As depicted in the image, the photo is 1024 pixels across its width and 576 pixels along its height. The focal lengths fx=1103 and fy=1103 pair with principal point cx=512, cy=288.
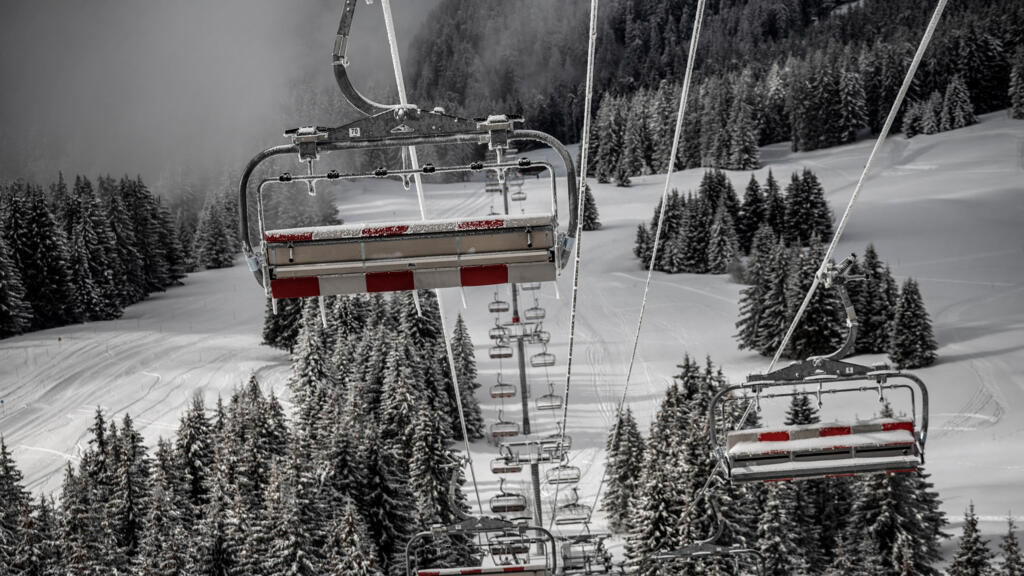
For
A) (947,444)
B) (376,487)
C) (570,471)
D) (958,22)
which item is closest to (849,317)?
(570,471)

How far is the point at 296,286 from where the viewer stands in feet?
22.7

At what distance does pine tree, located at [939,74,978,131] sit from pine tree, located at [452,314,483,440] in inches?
3281

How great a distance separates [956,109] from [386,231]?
128855mm

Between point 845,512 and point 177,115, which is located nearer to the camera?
point 845,512

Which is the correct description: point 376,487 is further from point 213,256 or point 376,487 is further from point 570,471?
point 213,256

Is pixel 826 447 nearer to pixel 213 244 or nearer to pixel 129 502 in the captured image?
pixel 129 502

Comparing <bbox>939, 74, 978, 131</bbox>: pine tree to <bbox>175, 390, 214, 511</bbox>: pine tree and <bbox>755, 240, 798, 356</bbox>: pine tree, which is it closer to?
<bbox>755, 240, 798, 356</bbox>: pine tree

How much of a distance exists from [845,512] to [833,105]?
100m

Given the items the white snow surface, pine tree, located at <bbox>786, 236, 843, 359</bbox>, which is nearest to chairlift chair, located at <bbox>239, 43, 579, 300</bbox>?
the white snow surface

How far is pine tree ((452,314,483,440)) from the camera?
5331 cm

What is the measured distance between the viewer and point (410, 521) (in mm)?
37188

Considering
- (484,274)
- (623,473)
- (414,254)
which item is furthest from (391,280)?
(623,473)

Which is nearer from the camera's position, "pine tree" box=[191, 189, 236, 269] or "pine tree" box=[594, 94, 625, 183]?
"pine tree" box=[191, 189, 236, 269]

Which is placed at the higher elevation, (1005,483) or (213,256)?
(213,256)
